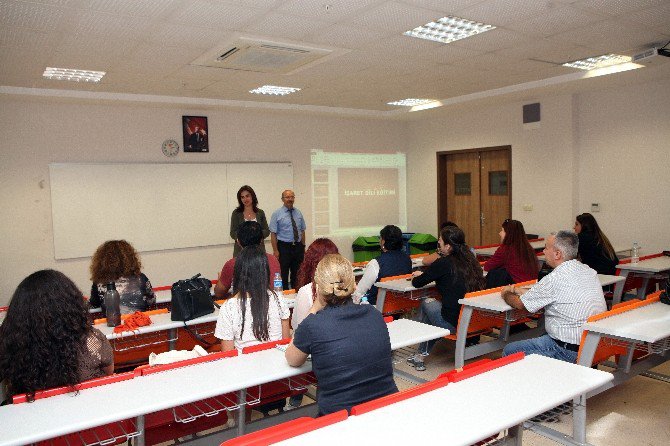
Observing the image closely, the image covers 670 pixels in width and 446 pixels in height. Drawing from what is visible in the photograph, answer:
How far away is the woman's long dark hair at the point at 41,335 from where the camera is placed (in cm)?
201

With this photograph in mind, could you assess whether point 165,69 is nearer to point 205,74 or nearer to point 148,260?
point 205,74

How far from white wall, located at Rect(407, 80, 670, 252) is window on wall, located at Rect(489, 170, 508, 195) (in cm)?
28

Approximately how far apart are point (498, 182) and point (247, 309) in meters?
6.32

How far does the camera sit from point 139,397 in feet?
6.48

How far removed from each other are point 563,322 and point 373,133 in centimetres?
640

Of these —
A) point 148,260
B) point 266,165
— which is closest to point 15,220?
point 148,260

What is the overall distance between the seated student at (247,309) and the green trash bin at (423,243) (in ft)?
20.2

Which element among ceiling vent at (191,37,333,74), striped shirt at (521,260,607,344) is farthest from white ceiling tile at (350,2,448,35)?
striped shirt at (521,260,607,344)

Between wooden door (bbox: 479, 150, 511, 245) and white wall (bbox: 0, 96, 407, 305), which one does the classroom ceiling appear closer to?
white wall (bbox: 0, 96, 407, 305)

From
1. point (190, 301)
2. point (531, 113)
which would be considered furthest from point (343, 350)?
point (531, 113)

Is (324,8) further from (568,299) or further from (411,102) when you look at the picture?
(411,102)

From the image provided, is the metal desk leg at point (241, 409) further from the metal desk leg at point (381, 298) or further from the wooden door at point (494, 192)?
the wooden door at point (494, 192)

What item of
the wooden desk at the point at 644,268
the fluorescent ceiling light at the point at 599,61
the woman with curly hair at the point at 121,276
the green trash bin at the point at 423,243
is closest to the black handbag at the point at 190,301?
the woman with curly hair at the point at 121,276

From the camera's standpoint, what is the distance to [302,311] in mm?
3008
